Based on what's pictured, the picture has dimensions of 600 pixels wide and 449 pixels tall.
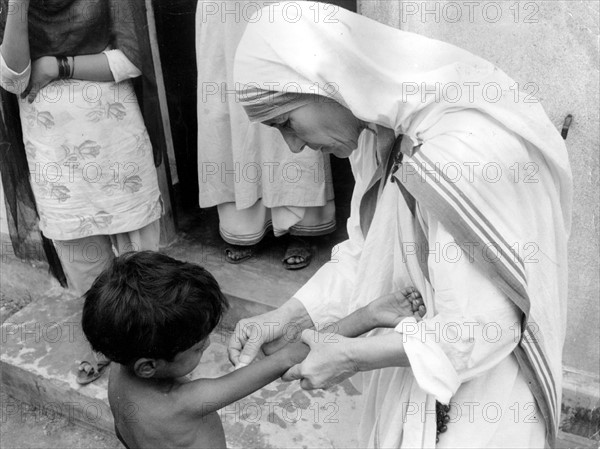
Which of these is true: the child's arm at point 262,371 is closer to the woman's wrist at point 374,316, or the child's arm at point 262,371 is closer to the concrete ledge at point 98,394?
the woman's wrist at point 374,316

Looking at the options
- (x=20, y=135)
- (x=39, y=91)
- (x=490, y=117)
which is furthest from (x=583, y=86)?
(x=20, y=135)

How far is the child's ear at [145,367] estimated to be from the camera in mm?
1721

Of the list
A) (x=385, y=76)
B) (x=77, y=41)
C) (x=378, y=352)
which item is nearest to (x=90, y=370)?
(x=77, y=41)

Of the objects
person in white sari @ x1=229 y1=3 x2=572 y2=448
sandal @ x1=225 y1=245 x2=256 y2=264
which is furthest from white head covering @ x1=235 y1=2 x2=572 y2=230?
sandal @ x1=225 y1=245 x2=256 y2=264

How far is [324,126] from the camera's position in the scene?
1616 mm

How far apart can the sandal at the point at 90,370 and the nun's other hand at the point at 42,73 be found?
127 cm

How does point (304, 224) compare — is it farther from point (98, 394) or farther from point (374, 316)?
point (374, 316)

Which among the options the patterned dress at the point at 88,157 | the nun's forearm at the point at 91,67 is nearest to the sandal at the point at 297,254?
the patterned dress at the point at 88,157

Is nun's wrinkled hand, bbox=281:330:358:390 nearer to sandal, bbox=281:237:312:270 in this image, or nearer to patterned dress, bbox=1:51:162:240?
patterned dress, bbox=1:51:162:240

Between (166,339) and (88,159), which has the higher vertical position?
(166,339)

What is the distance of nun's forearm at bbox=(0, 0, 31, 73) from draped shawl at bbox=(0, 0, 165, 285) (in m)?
0.01

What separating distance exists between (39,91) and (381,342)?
2.04m

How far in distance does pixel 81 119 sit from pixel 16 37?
407 millimetres

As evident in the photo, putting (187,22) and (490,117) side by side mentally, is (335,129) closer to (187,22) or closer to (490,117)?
(490,117)
